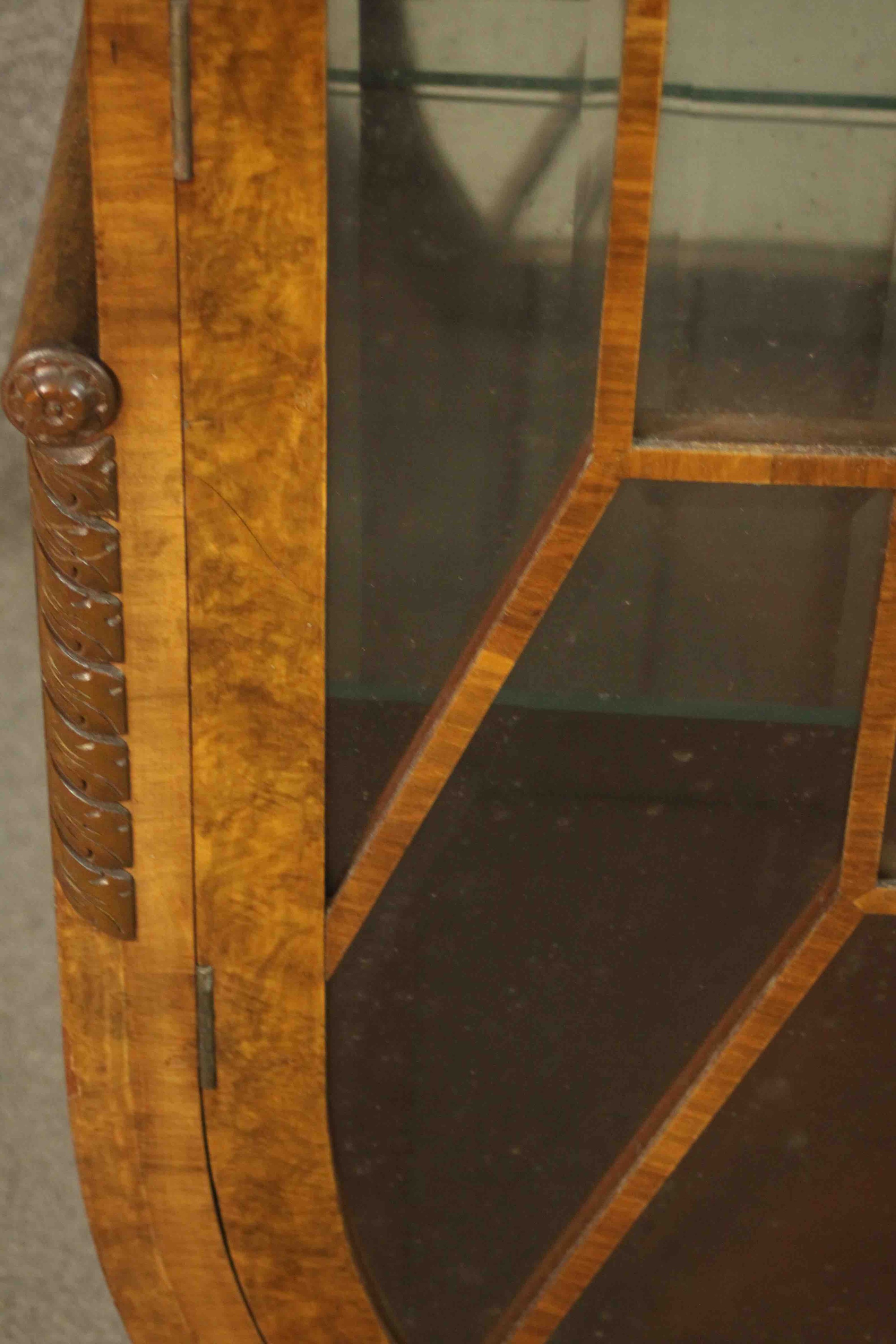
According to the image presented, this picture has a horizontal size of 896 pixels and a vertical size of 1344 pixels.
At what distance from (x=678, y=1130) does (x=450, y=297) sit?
0.44 metres

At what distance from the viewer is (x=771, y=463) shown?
0.59 metres

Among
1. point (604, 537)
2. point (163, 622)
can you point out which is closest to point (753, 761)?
point (604, 537)

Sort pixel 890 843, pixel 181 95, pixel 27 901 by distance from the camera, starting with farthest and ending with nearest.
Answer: pixel 27 901, pixel 890 843, pixel 181 95

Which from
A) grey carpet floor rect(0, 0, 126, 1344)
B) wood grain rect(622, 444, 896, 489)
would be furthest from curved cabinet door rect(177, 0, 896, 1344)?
grey carpet floor rect(0, 0, 126, 1344)

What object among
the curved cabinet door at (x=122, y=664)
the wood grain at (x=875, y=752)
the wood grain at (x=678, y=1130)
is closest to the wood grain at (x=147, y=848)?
the curved cabinet door at (x=122, y=664)

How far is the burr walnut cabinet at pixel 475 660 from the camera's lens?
574 millimetres

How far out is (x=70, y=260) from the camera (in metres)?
0.60

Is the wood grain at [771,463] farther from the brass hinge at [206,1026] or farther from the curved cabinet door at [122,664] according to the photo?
the brass hinge at [206,1026]

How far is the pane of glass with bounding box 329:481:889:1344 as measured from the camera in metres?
0.63

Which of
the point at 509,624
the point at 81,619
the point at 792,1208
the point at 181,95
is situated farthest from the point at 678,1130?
the point at 181,95

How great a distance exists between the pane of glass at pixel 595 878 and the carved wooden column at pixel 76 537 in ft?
0.47

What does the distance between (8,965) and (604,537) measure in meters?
0.70

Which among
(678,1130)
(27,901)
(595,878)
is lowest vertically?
(27,901)

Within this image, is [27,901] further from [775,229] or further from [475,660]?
[775,229]
